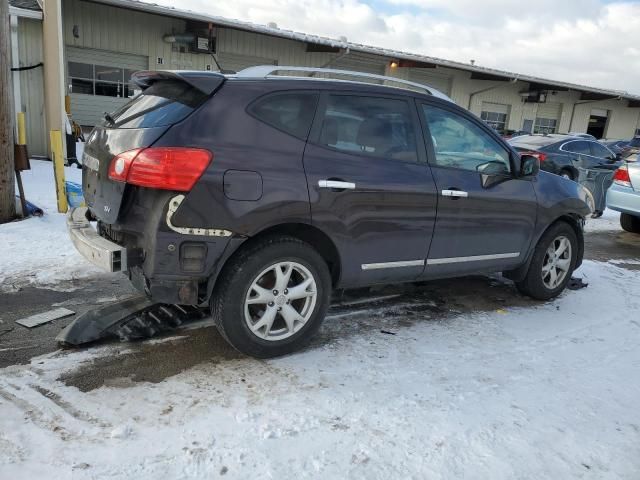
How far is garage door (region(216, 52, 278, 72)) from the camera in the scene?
16.8 metres

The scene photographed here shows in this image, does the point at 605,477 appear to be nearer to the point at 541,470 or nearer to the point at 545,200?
the point at 541,470

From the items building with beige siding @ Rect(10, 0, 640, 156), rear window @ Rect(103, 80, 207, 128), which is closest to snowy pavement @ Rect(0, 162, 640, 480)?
rear window @ Rect(103, 80, 207, 128)

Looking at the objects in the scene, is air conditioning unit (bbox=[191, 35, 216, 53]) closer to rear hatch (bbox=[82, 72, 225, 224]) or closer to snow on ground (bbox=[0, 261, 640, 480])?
rear hatch (bbox=[82, 72, 225, 224])

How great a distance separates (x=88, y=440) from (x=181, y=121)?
1.77m

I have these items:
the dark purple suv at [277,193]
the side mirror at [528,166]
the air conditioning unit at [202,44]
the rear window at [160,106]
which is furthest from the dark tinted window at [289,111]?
the air conditioning unit at [202,44]

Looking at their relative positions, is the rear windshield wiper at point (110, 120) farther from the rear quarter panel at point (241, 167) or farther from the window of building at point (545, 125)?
the window of building at point (545, 125)

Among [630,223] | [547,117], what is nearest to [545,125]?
[547,117]

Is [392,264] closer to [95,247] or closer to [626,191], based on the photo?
[95,247]

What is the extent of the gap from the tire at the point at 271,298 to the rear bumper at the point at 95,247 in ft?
1.97

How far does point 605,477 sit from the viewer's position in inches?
98.5

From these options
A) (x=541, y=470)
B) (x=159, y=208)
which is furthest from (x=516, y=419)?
(x=159, y=208)

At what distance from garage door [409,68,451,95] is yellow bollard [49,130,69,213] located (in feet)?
53.3

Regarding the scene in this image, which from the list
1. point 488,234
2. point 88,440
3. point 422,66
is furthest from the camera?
point 422,66

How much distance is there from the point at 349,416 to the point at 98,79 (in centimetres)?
1534
